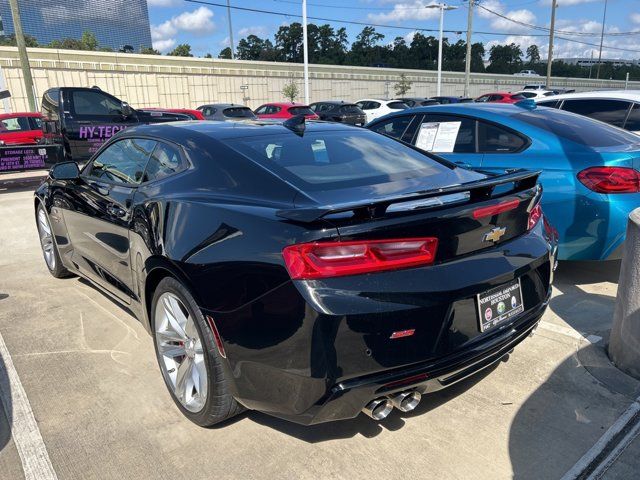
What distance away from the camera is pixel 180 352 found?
9.13ft

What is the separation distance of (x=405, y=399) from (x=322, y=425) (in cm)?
60

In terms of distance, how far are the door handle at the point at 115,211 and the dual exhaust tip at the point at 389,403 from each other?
197cm

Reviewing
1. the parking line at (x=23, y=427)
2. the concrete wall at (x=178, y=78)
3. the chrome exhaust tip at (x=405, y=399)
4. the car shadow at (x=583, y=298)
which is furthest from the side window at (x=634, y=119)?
the concrete wall at (x=178, y=78)

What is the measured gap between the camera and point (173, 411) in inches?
113

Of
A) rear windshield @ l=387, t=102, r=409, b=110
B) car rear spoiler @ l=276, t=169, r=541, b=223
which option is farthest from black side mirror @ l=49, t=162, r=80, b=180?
rear windshield @ l=387, t=102, r=409, b=110

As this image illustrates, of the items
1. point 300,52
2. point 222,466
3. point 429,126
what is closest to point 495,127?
point 429,126

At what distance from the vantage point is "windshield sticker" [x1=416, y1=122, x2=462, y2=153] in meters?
5.05

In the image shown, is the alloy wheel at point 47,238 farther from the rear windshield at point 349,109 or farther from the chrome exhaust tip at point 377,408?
the rear windshield at point 349,109

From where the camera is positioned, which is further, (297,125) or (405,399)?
(297,125)

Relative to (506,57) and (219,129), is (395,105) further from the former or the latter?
(506,57)

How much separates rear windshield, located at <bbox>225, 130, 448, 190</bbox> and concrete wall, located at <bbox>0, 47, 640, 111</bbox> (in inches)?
953

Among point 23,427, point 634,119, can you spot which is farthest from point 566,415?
point 634,119

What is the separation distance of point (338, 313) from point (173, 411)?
4.65 ft

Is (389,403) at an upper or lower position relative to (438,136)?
lower
